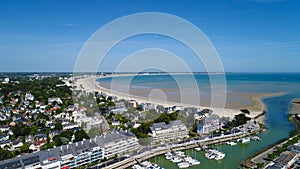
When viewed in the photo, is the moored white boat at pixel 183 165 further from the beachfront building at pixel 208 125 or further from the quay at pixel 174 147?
the beachfront building at pixel 208 125

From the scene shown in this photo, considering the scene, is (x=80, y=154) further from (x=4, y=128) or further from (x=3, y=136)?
(x=4, y=128)

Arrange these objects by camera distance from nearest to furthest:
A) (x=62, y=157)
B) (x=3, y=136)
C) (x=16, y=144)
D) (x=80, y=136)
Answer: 1. (x=62, y=157)
2. (x=80, y=136)
3. (x=16, y=144)
4. (x=3, y=136)

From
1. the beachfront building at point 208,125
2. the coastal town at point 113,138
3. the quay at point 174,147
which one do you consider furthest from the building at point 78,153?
the beachfront building at point 208,125

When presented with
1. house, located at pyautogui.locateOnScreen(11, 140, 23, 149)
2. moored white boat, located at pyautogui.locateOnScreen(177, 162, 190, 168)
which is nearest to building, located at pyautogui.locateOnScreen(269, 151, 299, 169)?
moored white boat, located at pyautogui.locateOnScreen(177, 162, 190, 168)

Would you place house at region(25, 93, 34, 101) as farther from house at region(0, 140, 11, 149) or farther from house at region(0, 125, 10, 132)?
house at region(0, 140, 11, 149)

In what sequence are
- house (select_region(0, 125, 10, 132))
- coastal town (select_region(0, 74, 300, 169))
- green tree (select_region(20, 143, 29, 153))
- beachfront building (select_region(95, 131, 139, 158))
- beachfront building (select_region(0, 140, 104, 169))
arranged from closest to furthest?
beachfront building (select_region(0, 140, 104, 169)) → coastal town (select_region(0, 74, 300, 169)) → beachfront building (select_region(95, 131, 139, 158)) → green tree (select_region(20, 143, 29, 153)) → house (select_region(0, 125, 10, 132))

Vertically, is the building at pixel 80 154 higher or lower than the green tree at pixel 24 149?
higher

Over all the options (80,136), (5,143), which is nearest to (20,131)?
(5,143)

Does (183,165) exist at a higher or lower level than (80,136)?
lower

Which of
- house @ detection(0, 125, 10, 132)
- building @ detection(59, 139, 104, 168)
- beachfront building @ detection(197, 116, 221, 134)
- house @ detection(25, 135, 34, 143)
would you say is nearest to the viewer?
building @ detection(59, 139, 104, 168)

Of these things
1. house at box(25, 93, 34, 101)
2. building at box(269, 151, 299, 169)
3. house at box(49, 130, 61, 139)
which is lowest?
house at box(49, 130, 61, 139)
